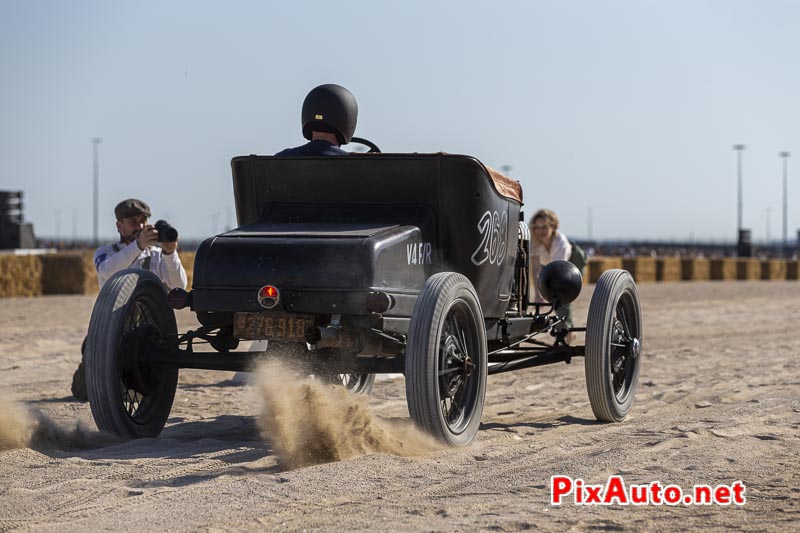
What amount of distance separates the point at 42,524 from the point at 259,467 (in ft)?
4.62

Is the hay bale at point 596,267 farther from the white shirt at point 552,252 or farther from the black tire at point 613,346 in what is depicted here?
the black tire at point 613,346

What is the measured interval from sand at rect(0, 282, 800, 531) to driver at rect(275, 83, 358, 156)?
1559mm

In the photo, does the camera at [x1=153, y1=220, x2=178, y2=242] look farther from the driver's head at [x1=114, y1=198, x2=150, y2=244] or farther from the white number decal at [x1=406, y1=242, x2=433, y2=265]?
the white number decal at [x1=406, y1=242, x2=433, y2=265]

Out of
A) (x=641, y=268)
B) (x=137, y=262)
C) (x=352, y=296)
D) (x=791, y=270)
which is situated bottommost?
(x=791, y=270)

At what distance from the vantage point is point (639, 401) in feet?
29.6

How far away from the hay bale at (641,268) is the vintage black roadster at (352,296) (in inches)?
1563

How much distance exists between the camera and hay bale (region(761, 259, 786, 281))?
178ft

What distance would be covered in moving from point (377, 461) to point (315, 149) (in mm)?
2238

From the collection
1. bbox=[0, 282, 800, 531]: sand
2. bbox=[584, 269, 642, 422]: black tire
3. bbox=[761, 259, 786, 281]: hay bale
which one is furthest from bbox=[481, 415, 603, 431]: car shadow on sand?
bbox=[761, 259, 786, 281]: hay bale

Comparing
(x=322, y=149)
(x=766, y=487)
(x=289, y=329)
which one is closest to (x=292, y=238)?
(x=289, y=329)

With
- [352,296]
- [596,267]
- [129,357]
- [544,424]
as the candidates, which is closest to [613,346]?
[544,424]

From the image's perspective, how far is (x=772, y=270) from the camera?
54.6 metres

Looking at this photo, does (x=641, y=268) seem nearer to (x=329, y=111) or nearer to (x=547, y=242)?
(x=547, y=242)

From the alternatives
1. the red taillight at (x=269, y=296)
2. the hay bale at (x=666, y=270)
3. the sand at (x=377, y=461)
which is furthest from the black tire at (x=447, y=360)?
the hay bale at (x=666, y=270)
